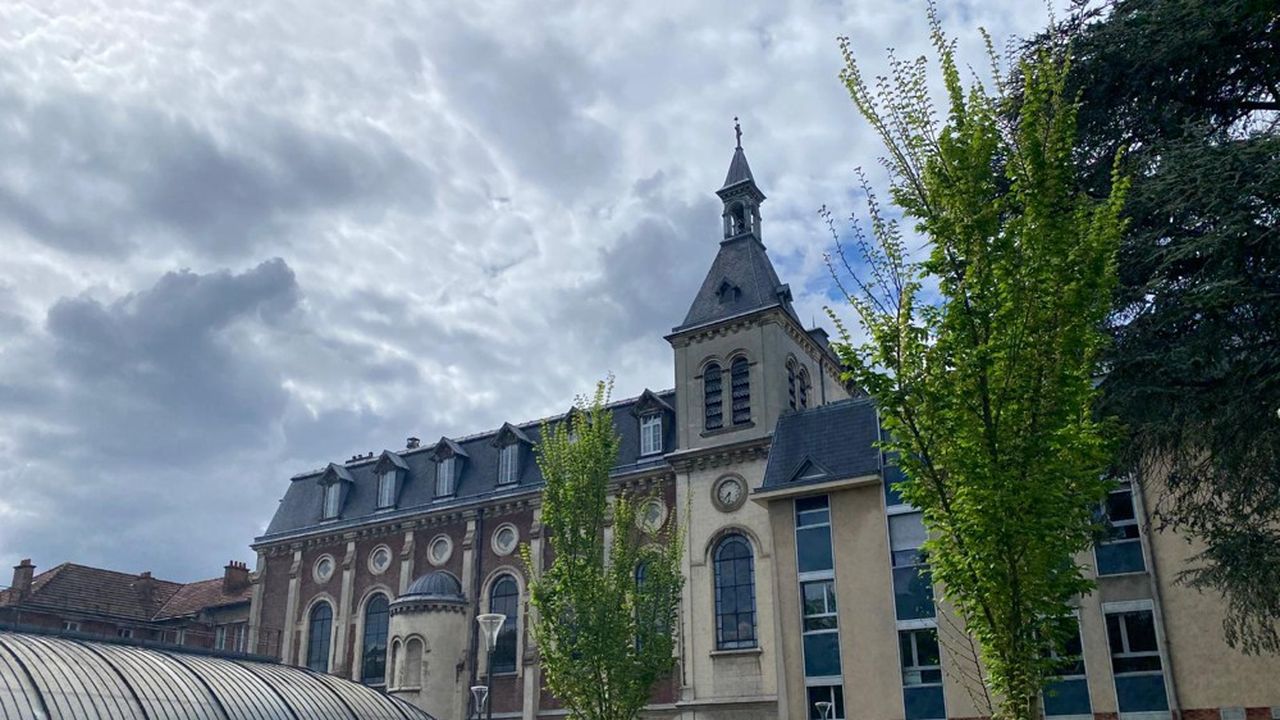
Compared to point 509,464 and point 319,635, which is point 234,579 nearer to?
point 319,635

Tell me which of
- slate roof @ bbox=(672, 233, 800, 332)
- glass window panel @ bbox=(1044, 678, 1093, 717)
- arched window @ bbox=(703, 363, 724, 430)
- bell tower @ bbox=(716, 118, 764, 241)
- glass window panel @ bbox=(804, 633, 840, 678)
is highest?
bell tower @ bbox=(716, 118, 764, 241)

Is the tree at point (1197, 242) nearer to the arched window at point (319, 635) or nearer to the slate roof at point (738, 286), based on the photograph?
the slate roof at point (738, 286)

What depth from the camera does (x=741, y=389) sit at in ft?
115

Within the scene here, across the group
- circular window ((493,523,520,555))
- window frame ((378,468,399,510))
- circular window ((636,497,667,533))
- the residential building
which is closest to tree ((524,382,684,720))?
circular window ((636,497,667,533))

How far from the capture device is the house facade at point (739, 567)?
26.2 metres

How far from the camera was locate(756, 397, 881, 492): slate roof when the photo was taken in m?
31.3

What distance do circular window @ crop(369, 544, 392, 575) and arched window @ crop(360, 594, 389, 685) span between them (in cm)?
105

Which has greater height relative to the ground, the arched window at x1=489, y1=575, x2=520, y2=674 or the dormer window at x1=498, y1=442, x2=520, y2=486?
the dormer window at x1=498, y1=442, x2=520, y2=486

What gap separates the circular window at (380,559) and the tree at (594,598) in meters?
18.7

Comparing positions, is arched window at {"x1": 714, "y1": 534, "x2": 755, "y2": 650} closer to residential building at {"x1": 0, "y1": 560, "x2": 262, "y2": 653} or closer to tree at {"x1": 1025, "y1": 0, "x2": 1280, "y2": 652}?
tree at {"x1": 1025, "y1": 0, "x2": 1280, "y2": 652}

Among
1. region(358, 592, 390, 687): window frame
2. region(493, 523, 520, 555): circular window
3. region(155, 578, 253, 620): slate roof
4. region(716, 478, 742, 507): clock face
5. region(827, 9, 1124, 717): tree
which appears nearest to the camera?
region(827, 9, 1124, 717): tree

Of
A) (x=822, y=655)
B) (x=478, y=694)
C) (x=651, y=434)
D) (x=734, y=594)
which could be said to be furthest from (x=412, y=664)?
(x=822, y=655)

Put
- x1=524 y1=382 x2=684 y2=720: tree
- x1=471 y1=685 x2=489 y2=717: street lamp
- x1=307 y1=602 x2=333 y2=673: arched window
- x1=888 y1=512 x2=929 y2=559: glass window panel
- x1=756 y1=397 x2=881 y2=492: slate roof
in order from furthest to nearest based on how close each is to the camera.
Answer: x1=307 y1=602 x2=333 y2=673: arched window → x1=756 y1=397 x2=881 y2=492: slate roof → x1=888 y1=512 x2=929 y2=559: glass window panel → x1=471 y1=685 x2=489 y2=717: street lamp → x1=524 y1=382 x2=684 y2=720: tree

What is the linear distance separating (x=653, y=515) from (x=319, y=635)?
55.2 feet
